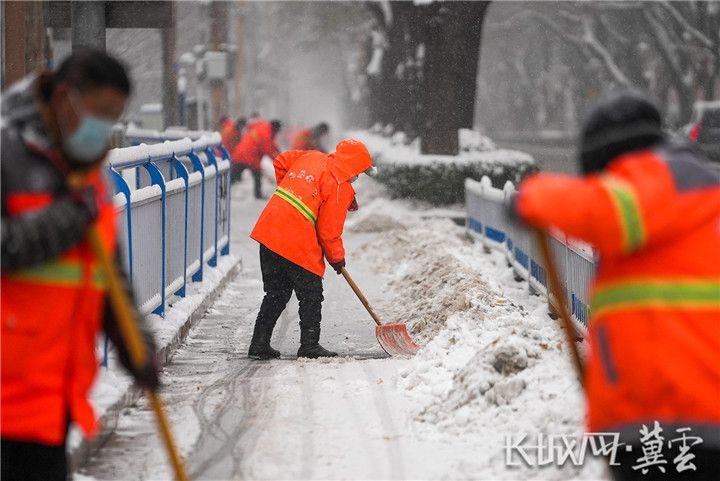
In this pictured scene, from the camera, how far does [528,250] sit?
36.8 feet

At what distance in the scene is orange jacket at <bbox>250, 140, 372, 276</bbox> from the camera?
28.3 ft

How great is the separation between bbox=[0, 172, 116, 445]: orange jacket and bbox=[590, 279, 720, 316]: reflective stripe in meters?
1.43

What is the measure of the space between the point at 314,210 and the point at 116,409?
8.44 feet

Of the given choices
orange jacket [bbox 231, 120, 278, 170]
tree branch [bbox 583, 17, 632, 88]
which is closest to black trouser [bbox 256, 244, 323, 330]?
orange jacket [bbox 231, 120, 278, 170]

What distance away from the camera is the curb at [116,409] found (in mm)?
5656

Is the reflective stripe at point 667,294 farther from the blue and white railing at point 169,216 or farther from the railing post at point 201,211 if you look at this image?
the railing post at point 201,211

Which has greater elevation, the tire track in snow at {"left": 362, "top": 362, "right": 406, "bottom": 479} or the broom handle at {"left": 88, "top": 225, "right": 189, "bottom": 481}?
the broom handle at {"left": 88, "top": 225, "right": 189, "bottom": 481}

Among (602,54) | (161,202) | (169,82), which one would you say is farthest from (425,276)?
(602,54)

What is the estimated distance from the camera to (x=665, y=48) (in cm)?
4341

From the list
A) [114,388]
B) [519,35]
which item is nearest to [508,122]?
[519,35]

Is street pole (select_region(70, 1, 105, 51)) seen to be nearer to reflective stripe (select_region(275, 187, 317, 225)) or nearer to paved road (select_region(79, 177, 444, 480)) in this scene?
reflective stripe (select_region(275, 187, 317, 225))

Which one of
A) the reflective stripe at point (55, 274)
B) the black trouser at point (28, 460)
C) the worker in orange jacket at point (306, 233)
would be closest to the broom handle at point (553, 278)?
the reflective stripe at point (55, 274)

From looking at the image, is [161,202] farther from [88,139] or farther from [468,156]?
[468,156]

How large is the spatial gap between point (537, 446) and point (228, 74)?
25.9 metres
